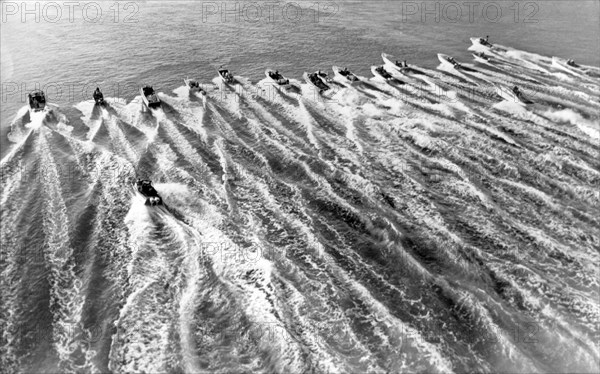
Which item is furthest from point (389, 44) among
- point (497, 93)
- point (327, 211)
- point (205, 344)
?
point (205, 344)

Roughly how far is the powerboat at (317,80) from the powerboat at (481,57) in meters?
26.8

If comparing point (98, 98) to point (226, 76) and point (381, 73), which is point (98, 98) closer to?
point (226, 76)

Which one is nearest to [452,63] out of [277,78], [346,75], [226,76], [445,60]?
[445,60]

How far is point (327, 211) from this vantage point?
38469mm

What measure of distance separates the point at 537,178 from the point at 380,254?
63.8ft

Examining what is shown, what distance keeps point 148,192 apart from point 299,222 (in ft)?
43.1

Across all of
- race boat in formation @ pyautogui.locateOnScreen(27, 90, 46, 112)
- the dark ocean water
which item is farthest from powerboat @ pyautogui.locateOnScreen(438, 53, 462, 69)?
race boat in formation @ pyautogui.locateOnScreen(27, 90, 46, 112)

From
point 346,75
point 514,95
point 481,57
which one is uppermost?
point 481,57

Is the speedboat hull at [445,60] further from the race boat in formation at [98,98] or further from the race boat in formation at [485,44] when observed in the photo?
the race boat in formation at [98,98]

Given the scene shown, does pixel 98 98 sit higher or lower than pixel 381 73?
lower

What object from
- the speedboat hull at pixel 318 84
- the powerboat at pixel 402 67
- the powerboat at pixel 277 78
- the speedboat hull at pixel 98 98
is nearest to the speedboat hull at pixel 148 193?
the speedboat hull at pixel 98 98

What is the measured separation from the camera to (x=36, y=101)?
→ 54.0m

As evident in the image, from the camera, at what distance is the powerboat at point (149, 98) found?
178ft

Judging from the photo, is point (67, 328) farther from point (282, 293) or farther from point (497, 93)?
point (497, 93)
